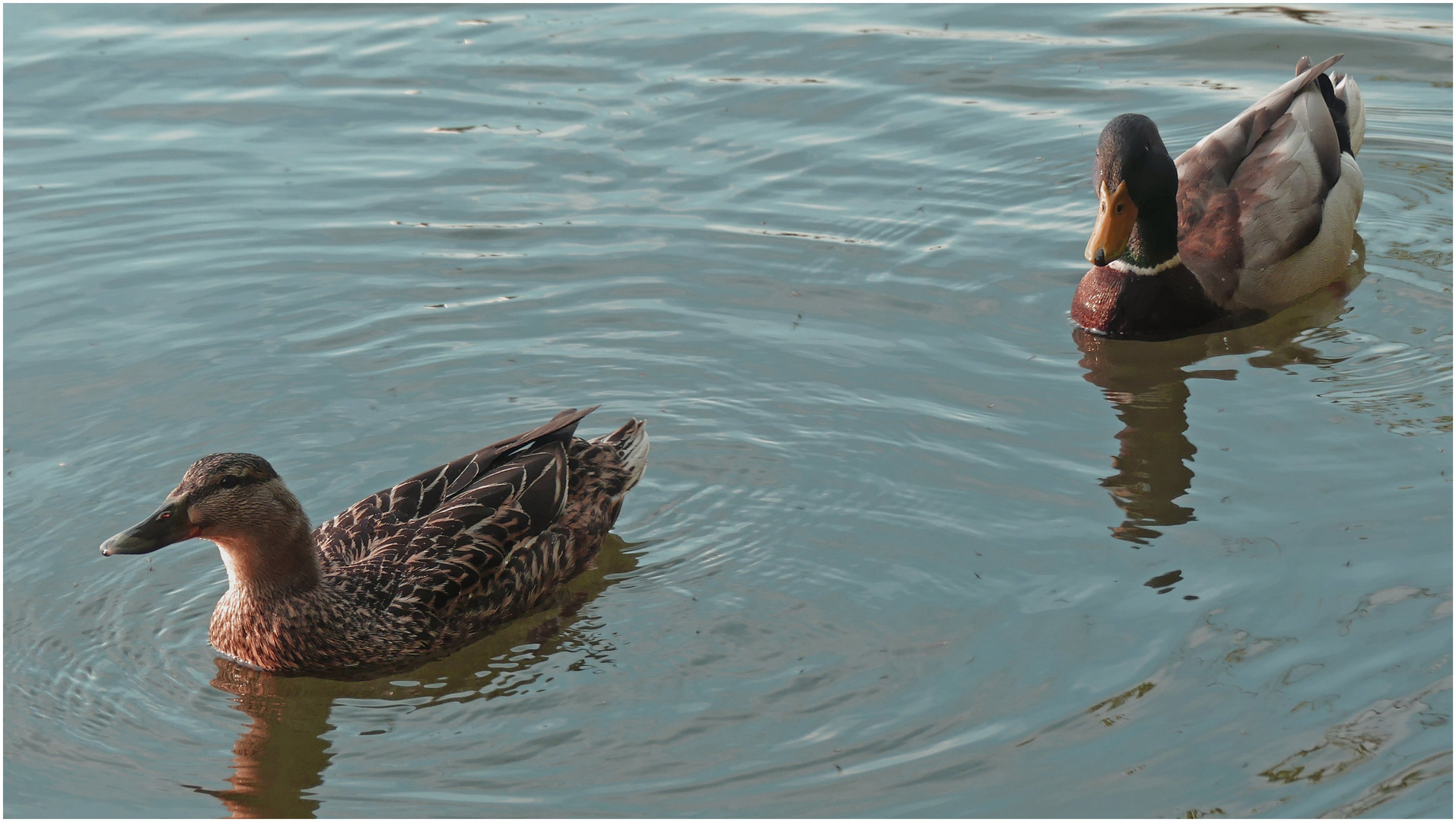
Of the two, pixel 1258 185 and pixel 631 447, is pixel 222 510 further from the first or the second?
pixel 1258 185

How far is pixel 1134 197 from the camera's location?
1023 centimetres

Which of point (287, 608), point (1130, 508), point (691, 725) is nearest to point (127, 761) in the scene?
point (287, 608)

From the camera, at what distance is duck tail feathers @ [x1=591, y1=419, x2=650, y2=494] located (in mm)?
8242

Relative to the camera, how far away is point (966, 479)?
8391 millimetres

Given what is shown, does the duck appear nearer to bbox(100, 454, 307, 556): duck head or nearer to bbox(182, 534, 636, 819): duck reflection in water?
bbox(182, 534, 636, 819): duck reflection in water

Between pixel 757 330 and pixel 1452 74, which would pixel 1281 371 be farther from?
pixel 1452 74

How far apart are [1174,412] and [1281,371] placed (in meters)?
0.92

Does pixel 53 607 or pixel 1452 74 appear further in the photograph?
pixel 1452 74

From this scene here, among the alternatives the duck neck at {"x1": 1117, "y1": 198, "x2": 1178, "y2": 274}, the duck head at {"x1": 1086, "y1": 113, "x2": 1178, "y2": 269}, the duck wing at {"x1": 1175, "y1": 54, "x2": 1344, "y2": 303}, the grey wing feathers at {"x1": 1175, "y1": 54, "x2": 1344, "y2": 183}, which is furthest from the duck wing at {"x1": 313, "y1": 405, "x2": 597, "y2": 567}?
the grey wing feathers at {"x1": 1175, "y1": 54, "x2": 1344, "y2": 183}

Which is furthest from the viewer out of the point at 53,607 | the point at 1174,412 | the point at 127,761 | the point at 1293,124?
the point at 1293,124

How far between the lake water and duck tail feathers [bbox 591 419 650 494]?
0.94 feet

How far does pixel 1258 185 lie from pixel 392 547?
6.62 m

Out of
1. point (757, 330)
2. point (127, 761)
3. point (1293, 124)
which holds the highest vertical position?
point (1293, 124)

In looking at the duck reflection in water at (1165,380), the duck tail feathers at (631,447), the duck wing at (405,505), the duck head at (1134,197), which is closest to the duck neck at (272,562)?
the duck wing at (405,505)
